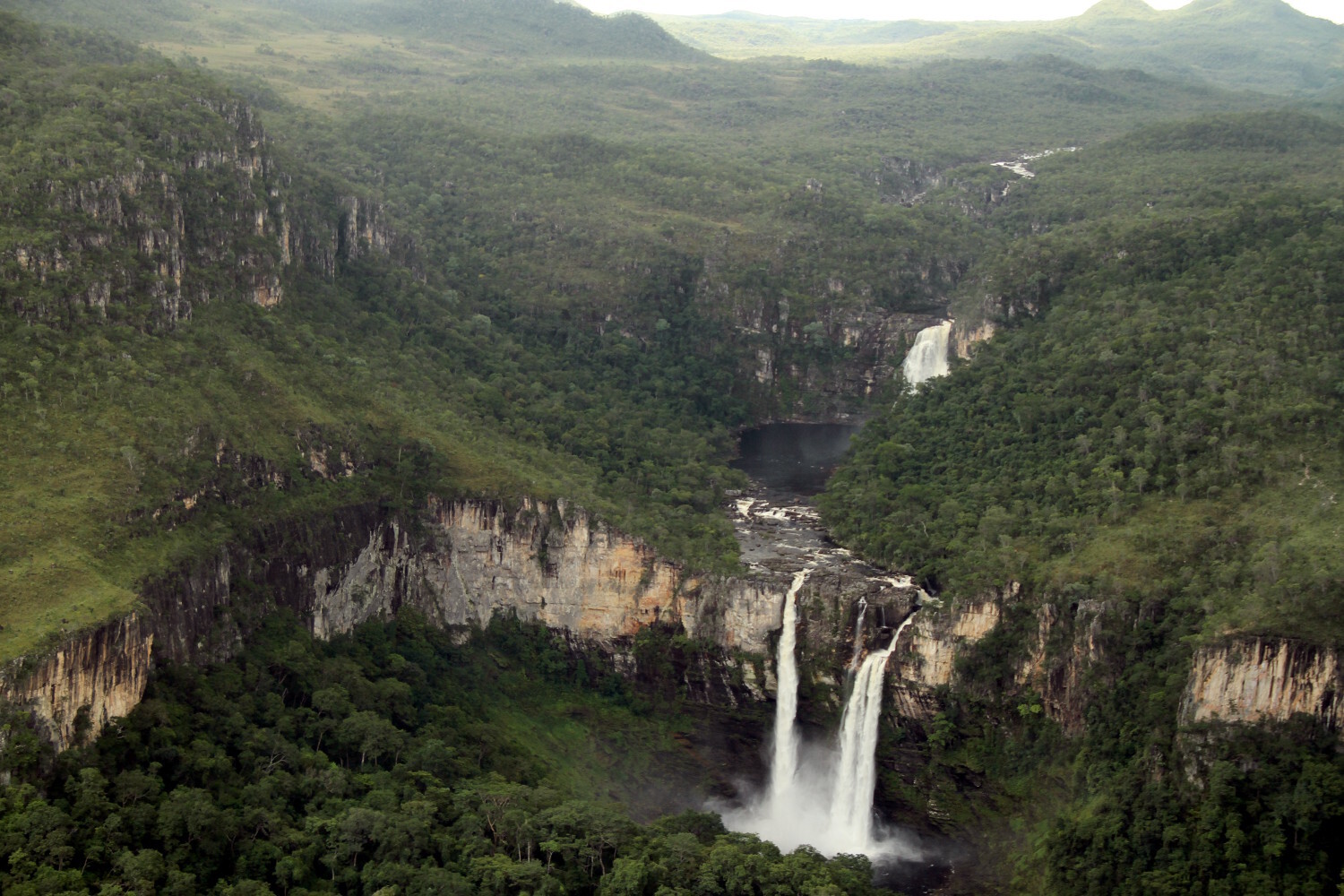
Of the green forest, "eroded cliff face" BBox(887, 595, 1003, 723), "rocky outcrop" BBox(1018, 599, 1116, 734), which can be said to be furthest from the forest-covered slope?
"eroded cliff face" BBox(887, 595, 1003, 723)

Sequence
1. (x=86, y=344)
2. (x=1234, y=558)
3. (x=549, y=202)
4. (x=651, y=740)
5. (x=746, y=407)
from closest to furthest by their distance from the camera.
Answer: (x=1234, y=558), (x=86, y=344), (x=651, y=740), (x=746, y=407), (x=549, y=202)

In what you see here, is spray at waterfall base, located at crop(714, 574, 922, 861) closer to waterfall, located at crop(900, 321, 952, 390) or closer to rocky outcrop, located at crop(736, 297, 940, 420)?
waterfall, located at crop(900, 321, 952, 390)

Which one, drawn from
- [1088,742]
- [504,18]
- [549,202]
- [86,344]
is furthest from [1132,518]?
[504,18]

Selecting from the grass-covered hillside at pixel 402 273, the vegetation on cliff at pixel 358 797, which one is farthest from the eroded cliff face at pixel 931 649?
the grass-covered hillside at pixel 402 273

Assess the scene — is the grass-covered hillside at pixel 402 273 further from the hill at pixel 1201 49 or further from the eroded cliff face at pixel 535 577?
the hill at pixel 1201 49

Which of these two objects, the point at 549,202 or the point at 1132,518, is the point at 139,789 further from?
the point at 549,202

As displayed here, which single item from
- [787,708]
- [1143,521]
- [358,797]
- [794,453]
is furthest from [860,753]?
[794,453]
